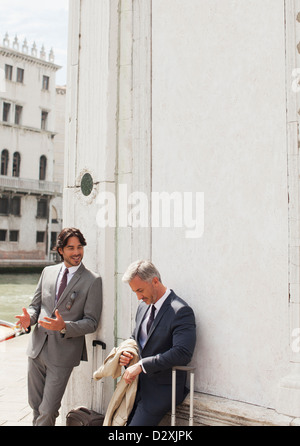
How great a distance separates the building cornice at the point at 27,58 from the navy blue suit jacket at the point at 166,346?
40922 mm

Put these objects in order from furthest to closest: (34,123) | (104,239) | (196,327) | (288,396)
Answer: (34,123) < (104,239) < (196,327) < (288,396)

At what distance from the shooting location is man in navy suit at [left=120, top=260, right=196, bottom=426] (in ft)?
10.6

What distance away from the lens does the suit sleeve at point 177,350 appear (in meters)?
3.18

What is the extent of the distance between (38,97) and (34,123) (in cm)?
218

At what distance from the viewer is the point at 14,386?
20.5 ft

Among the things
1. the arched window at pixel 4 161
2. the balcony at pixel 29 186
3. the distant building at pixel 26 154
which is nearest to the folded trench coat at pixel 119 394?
the distant building at pixel 26 154

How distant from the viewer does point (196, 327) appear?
12.2ft

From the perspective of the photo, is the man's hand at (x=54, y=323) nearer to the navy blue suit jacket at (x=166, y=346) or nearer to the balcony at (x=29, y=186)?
the navy blue suit jacket at (x=166, y=346)

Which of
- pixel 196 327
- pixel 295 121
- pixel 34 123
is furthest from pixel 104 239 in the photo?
pixel 34 123

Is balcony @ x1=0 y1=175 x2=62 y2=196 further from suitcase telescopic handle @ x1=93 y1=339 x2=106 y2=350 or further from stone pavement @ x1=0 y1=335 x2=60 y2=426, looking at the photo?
suitcase telescopic handle @ x1=93 y1=339 x2=106 y2=350

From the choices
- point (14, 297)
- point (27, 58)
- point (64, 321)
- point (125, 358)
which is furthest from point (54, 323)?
point (27, 58)

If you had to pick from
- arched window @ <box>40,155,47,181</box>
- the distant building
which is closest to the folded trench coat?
the distant building

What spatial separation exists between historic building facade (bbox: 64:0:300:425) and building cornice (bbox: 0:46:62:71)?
38819 millimetres
